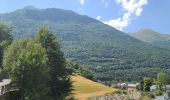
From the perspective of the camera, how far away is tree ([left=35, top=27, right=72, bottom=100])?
70.6 meters

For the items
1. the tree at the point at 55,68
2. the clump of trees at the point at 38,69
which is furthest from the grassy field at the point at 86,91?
the clump of trees at the point at 38,69

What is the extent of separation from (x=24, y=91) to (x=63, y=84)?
16.8m

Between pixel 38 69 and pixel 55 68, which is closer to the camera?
pixel 38 69

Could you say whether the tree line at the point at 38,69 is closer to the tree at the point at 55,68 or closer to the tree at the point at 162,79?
the tree at the point at 55,68

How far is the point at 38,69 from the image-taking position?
191 ft

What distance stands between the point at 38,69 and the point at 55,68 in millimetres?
14969

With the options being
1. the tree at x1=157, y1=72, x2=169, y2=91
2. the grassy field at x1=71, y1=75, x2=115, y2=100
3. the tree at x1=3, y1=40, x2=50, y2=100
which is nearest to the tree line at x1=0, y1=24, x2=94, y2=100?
the tree at x1=3, y1=40, x2=50, y2=100

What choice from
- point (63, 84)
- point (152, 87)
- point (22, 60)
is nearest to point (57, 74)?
point (63, 84)

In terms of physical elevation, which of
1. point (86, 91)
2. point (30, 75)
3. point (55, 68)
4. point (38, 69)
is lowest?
point (86, 91)

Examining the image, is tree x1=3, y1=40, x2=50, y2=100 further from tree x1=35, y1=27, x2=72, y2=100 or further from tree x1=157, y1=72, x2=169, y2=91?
tree x1=157, y1=72, x2=169, y2=91

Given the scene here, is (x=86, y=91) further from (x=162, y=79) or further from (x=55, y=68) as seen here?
(x=162, y=79)

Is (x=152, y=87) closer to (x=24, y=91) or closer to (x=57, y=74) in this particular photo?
(x=57, y=74)

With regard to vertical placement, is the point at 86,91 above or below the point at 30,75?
below

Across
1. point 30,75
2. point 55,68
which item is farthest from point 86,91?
point 30,75
